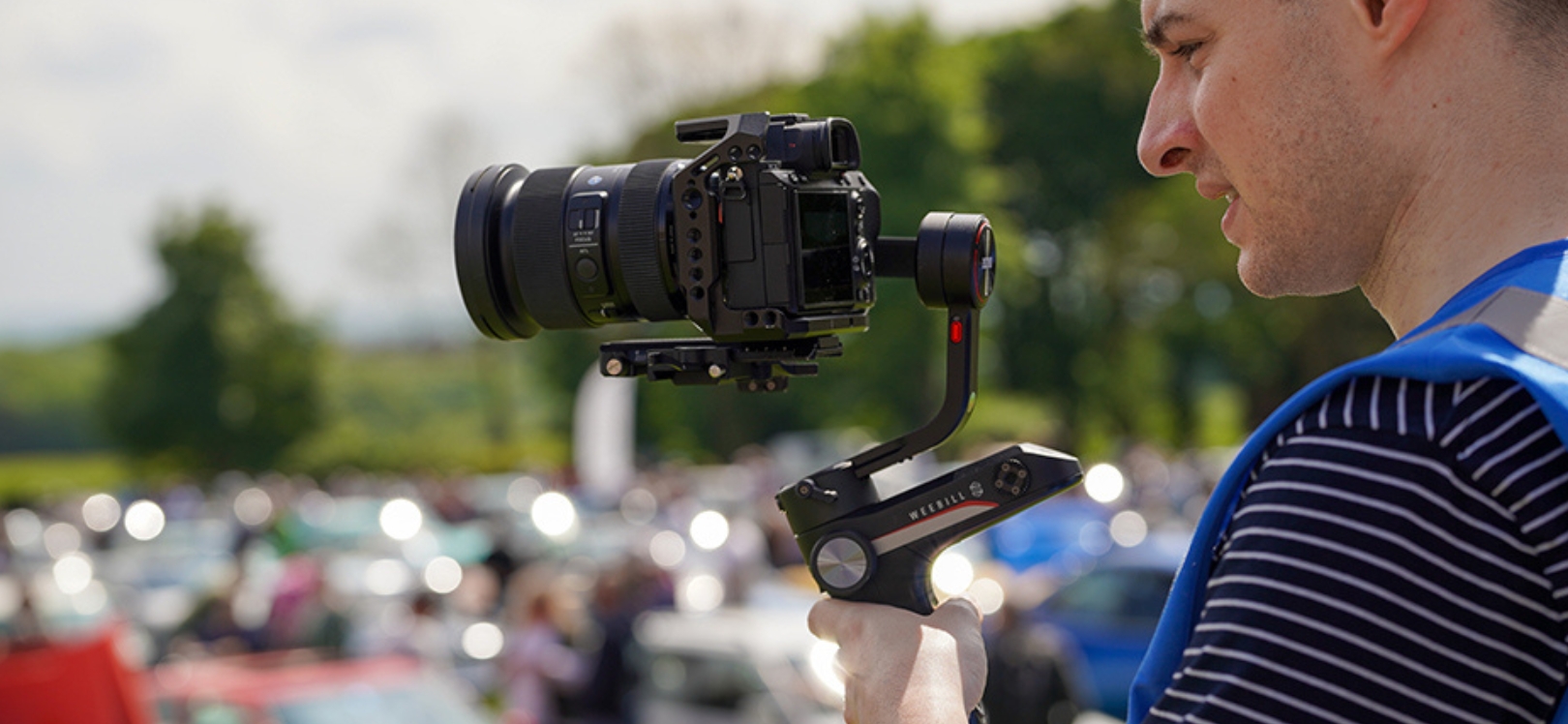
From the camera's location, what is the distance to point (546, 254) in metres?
2.29

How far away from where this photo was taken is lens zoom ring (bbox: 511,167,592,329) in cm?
228

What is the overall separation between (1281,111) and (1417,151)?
0.40 ft

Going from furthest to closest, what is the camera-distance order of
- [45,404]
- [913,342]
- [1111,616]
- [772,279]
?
[45,404], [913,342], [1111,616], [772,279]


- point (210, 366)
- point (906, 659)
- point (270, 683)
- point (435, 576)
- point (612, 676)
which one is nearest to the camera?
point (906, 659)

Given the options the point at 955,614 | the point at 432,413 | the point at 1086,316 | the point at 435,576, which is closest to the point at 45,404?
the point at 432,413

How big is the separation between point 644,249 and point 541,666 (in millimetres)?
8569

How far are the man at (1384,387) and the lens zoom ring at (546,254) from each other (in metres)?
0.88

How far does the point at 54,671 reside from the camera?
8031 millimetres

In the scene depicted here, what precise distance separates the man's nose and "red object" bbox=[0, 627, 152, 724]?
7.93 meters

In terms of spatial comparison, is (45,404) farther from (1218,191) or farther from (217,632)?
(1218,191)


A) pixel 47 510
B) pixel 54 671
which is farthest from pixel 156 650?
pixel 47 510

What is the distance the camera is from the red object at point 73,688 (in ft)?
26.1

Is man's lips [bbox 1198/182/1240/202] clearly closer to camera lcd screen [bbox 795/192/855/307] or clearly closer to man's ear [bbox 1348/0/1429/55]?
man's ear [bbox 1348/0/1429/55]

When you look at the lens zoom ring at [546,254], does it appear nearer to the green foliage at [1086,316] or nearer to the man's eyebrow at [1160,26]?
the man's eyebrow at [1160,26]
